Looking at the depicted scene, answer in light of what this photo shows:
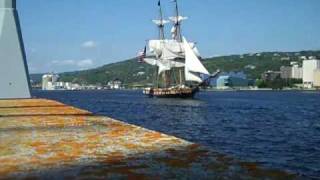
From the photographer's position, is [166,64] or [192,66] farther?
[166,64]

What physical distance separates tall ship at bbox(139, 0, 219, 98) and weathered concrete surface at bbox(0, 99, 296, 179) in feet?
275

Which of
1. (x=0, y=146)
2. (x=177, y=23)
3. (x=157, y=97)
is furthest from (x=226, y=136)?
(x=177, y=23)

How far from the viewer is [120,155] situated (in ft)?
17.9

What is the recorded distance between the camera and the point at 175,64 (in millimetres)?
105938

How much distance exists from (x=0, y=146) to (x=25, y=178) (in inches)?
89.2

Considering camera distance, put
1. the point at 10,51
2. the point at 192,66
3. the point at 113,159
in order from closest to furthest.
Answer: the point at 113,159 → the point at 10,51 → the point at 192,66

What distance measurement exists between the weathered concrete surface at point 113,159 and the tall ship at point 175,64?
83795mm

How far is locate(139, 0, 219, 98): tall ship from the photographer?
94.9 m

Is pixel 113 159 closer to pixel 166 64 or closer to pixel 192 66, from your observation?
pixel 192 66

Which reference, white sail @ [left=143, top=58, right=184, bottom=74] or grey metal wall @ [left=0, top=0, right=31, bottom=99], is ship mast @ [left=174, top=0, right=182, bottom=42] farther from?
grey metal wall @ [left=0, top=0, right=31, bottom=99]

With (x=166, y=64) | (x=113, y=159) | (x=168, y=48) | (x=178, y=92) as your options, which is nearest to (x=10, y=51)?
(x=113, y=159)

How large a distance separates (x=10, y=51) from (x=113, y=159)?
1625 cm

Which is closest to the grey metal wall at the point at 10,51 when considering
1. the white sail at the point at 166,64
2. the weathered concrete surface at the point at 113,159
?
the weathered concrete surface at the point at 113,159

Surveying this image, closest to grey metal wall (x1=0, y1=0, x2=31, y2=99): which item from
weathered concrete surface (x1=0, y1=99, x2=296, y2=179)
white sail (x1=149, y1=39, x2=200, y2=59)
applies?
weathered concrete surface (x1=0, y1=99, x2=296, y2=179)
